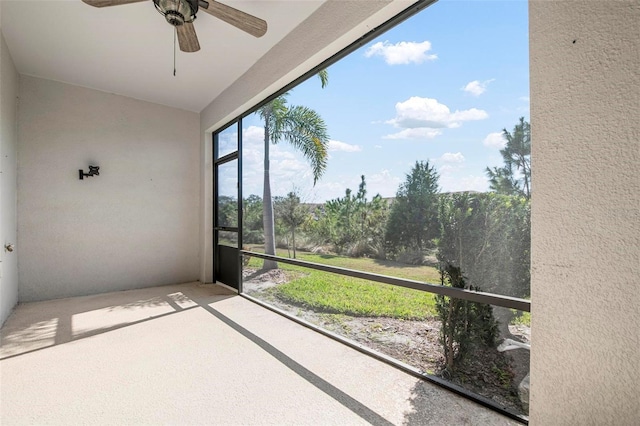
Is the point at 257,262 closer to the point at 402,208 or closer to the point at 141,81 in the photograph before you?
the point at 402,208

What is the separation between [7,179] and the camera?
3.25 meters

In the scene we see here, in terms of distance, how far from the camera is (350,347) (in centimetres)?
250

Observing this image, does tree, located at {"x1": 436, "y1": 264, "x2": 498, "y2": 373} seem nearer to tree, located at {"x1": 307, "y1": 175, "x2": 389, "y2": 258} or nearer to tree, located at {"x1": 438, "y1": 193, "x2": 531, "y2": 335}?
tree, located at {"x1": 438, "y1": 193, "x2": 531, "y2": 335}

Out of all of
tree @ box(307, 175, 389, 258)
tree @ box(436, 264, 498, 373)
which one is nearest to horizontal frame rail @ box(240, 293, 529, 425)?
tree @ box(436, 264, 498, 373)

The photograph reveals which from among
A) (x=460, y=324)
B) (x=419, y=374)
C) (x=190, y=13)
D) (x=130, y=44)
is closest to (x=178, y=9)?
(x=190, y=13)

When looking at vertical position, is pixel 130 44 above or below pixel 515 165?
above

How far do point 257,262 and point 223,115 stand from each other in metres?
2.17

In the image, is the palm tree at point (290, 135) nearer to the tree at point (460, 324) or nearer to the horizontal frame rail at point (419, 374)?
the horizontal frame rail at point (419, 374)

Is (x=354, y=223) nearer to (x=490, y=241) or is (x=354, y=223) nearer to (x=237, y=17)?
(x=490, y=241)

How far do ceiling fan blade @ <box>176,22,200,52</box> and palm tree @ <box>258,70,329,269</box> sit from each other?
3.72ft

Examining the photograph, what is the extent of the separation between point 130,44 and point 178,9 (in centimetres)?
152

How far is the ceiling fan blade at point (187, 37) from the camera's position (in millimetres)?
2250

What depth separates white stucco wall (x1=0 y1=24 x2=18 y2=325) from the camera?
3.02 metres

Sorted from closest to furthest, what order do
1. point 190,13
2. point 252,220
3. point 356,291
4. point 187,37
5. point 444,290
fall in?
1. point 444,290
2. point 190,13
3. point 187,37
4. point 356,291
5. point 252,220
